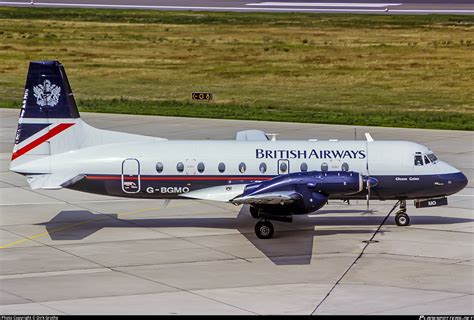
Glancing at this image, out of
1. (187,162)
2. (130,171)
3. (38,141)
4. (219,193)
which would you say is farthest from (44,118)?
(219,193)

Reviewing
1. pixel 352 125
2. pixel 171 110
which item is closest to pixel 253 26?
pixel 171 110

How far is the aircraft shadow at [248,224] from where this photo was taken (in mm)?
32594

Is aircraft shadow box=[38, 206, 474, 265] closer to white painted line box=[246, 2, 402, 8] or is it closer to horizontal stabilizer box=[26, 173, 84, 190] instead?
horizontal stabilizer box=[26, 173, 84, 190]

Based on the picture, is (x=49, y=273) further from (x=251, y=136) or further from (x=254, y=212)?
(x=251, y=136)

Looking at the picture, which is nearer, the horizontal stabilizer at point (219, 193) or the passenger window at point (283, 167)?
the horizontal stabilizer at point (219, 193)

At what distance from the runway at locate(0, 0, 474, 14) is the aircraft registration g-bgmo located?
77097mm

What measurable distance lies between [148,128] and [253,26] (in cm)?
4914

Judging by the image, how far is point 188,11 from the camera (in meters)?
114

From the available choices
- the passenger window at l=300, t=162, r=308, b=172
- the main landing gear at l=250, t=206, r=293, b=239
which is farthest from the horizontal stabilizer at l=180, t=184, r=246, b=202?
the passenger window at l=300, t=162, r=308, b=172

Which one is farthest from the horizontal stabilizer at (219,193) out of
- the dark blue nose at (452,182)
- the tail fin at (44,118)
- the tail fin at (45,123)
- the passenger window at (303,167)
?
the dark blue nose at (452,182)

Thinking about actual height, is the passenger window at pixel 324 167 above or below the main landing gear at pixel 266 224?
above

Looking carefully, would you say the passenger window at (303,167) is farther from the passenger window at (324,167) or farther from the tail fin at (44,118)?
the tail fin at (44,118)

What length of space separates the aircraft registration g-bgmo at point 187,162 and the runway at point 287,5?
7710cm

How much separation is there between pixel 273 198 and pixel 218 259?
8.79 feet
